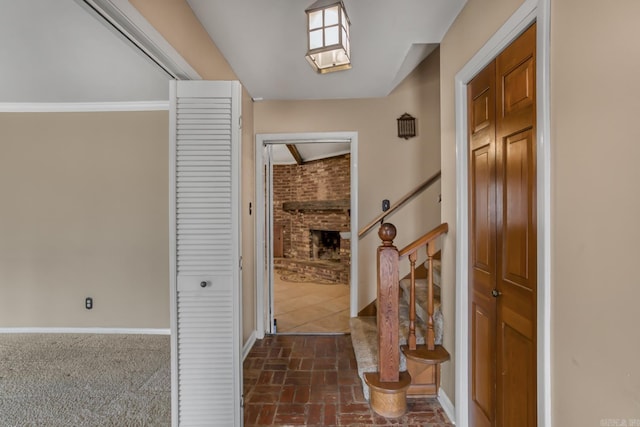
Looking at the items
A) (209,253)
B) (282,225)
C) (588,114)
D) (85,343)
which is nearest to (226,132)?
(209,253)

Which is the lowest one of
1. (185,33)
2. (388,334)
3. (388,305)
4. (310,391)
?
(310,391)

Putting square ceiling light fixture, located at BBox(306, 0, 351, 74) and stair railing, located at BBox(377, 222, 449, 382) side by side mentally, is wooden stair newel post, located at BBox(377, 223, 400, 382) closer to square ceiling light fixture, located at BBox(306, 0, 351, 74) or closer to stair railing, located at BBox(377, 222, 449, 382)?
stair railing, located at BBox(377, 222, 449, 382)

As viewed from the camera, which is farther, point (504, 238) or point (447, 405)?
point (447, 405)

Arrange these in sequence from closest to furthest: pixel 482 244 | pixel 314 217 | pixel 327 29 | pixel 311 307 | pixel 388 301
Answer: pixel 327 29
pixel 482 244
pixel 388 301
pixel 311 307
pixel 314 217

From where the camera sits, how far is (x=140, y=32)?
1.22 metres

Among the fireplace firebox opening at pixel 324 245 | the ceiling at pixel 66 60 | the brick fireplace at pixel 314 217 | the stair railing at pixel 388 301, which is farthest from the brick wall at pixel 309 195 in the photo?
the stair railing at pixel 388 301

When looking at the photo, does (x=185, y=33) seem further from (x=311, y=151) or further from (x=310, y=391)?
(x=311, y=151)

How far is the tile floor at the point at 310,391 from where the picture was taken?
1781 mm

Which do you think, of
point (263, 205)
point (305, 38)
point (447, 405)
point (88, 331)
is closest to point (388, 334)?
point (447, 405)

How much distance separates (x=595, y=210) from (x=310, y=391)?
1999 mm

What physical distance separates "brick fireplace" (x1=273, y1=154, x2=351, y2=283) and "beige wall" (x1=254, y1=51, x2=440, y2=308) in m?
2.11

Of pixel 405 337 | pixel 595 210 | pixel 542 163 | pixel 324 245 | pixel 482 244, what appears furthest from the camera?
pixel 324 245

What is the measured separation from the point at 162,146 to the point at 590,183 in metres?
3.44

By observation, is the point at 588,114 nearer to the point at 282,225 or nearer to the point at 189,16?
the point at 189,16
